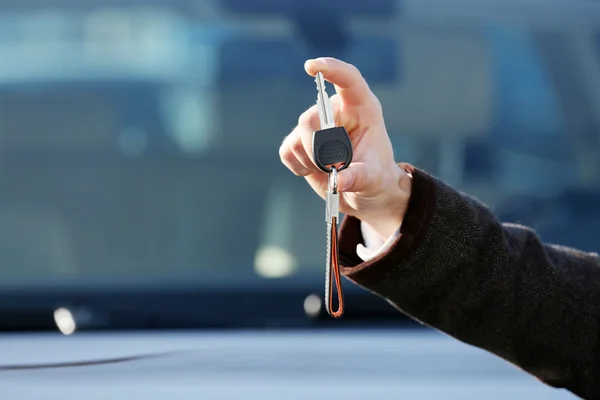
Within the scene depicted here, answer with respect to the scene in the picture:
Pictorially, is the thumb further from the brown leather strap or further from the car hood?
the car hood

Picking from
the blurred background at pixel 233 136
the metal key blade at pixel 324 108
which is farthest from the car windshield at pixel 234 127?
the metal key blade at pixel 324 108

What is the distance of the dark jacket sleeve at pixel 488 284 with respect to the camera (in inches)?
58.5

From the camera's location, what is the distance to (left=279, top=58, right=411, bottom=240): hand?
50.4 inches

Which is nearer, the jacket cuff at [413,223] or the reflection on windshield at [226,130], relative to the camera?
the jacket cuff at [413,223]

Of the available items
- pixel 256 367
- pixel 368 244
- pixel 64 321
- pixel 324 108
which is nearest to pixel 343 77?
pixel 324 108

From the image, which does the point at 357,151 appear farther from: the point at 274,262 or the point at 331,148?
the point at 274,262

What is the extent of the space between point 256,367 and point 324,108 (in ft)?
2.01

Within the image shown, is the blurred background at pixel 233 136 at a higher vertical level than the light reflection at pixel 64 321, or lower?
higher

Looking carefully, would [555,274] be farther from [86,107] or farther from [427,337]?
[86,107]

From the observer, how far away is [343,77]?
1.28 m

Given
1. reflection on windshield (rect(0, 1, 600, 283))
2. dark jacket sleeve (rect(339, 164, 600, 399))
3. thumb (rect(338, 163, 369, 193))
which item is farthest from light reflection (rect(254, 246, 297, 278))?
thumb (rect(338, 163, 369, 193))

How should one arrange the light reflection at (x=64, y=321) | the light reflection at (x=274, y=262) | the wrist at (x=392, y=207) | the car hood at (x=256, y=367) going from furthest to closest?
the light reflection at (x=274, y=262) → the light reflection at (x=64, y=321) → the car hood at (x=256, y=367) → the wrist at (x=392, y=207)

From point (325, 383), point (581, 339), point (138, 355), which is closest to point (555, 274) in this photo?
point (581, 339)

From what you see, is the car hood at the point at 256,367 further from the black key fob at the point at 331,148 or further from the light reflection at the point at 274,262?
the black key fob at the point at 331,148
